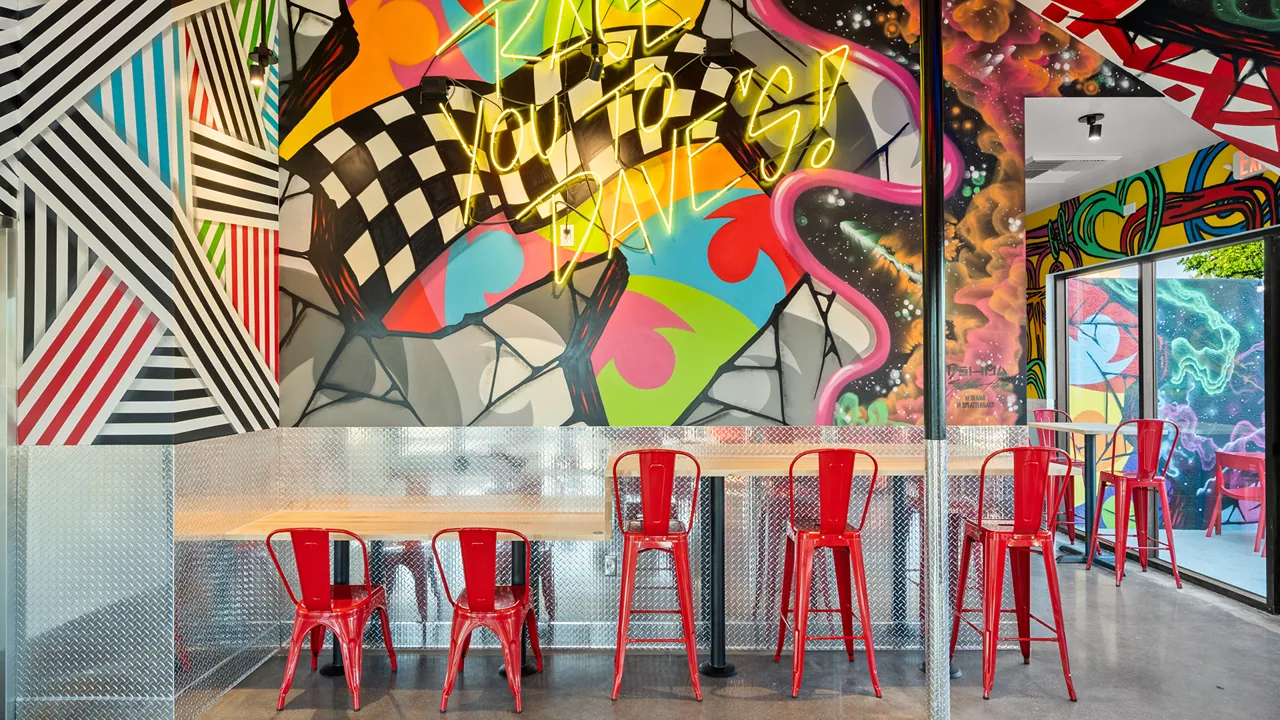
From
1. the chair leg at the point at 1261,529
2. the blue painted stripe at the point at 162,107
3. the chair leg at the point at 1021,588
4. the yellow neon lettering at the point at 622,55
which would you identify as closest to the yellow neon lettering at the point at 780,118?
the yellow neon lettering at the point at 622,55

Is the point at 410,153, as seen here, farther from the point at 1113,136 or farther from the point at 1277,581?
the point at 1277,581

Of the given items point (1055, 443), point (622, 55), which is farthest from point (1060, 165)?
point (622, 55)

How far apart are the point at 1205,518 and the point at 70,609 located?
724cm

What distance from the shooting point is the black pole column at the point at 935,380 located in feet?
8.29

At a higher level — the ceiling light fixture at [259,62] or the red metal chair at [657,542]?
the ceiling light fixture at [259,62]

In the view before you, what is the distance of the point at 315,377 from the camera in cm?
453

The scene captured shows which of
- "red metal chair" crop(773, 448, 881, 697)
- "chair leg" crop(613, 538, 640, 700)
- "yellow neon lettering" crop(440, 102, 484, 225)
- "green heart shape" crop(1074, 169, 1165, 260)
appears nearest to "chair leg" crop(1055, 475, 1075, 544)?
"green heart shape" crop(1074, 169, 1165, 260)

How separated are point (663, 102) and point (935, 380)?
2723 millimetres

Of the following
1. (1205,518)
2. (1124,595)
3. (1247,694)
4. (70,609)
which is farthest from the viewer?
(1205,518)

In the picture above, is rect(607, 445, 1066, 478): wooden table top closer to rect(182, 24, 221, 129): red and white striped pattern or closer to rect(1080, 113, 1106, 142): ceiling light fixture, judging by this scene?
rect(1080, 113, 1106, 142): ceiling light fixture

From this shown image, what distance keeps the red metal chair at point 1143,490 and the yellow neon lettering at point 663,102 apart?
402cm

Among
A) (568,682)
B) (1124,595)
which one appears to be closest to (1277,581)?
(1124,595)

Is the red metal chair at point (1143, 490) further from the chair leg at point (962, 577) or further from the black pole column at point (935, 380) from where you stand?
the black pole column at point (935, 380)

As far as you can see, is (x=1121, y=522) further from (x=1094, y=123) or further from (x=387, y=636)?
(x=387, y=636)
